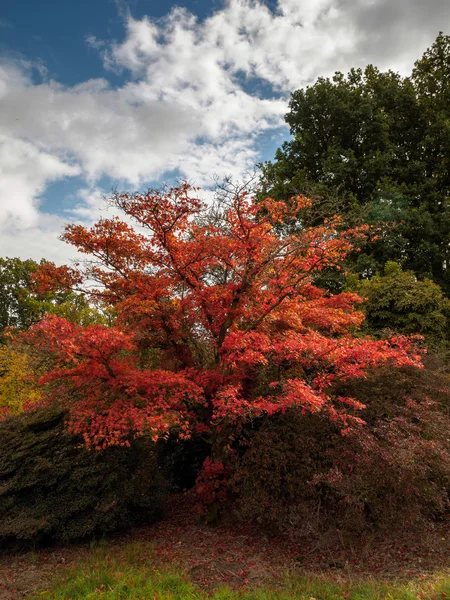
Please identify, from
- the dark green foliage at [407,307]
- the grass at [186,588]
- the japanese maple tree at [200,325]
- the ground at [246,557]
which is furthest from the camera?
the dark green foliage at [407,307]

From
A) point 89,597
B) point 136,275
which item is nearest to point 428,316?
point 136,275

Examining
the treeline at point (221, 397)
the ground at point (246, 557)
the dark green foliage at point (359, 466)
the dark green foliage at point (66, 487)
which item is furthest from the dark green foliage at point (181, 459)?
the dark green foliage at point (359, 466)

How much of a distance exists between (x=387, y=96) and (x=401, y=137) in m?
2.24

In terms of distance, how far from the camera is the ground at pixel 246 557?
19.6ft

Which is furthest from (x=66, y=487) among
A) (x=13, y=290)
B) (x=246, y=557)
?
(x=13, y=290)

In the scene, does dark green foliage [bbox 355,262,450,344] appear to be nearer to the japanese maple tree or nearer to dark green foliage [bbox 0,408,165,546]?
the japanese maple tree

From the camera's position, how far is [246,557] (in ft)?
22.1

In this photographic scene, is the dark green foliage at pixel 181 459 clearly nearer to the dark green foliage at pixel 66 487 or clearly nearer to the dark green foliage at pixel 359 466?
the dark green foliage at pixel 66 487

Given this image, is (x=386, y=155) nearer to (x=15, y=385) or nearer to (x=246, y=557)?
(x=246, y=557)

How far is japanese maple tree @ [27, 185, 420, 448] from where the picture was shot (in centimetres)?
695

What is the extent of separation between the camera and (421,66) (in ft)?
68.6

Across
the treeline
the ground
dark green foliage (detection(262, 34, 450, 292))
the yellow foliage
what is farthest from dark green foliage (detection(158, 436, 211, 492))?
dark green foliage (detection(262, 34, 450, 292))

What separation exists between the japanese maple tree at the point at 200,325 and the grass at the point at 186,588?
2.04m

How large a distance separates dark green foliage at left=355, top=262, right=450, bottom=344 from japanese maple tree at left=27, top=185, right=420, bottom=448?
14.0 feet
